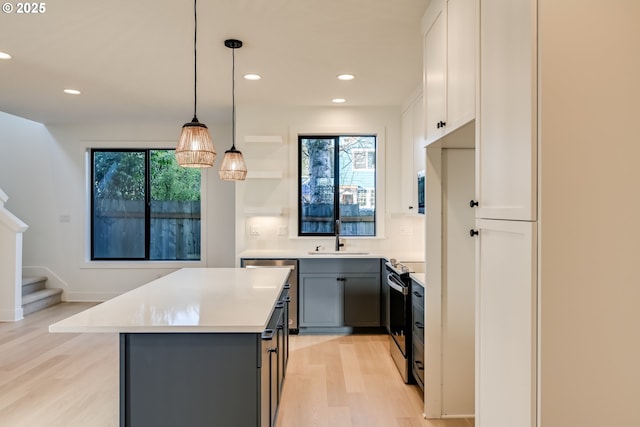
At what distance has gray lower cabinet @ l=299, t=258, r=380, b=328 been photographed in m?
4.20

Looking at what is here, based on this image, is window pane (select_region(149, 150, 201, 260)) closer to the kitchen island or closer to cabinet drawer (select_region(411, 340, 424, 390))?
cabinet drawer (select_region(411, 340, 424, 390))

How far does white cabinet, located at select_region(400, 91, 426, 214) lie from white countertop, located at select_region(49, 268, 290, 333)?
1788mm

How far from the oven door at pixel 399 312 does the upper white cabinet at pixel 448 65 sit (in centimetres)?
128

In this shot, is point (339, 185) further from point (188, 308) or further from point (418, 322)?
point (188, 308)

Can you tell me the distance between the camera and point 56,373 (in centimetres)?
317

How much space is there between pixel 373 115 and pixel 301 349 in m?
2.74

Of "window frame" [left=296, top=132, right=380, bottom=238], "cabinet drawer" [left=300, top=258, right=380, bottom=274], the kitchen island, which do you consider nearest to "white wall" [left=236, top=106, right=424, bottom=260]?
"window frame" [left=296, top=132, right=380, bottom=238]

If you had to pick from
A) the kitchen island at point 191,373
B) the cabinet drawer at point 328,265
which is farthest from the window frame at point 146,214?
the kitchen island at point 191,373

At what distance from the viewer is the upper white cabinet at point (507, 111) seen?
119 centimetres

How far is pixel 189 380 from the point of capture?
1674 millimetres

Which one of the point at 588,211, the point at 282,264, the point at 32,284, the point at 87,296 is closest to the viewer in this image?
the point at 588,211

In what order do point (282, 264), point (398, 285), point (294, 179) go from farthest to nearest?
point (294, 179)
point (282, 264)
point (398, 285)

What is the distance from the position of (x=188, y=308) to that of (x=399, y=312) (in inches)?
74.4

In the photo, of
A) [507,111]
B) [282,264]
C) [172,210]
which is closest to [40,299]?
[172,210]
